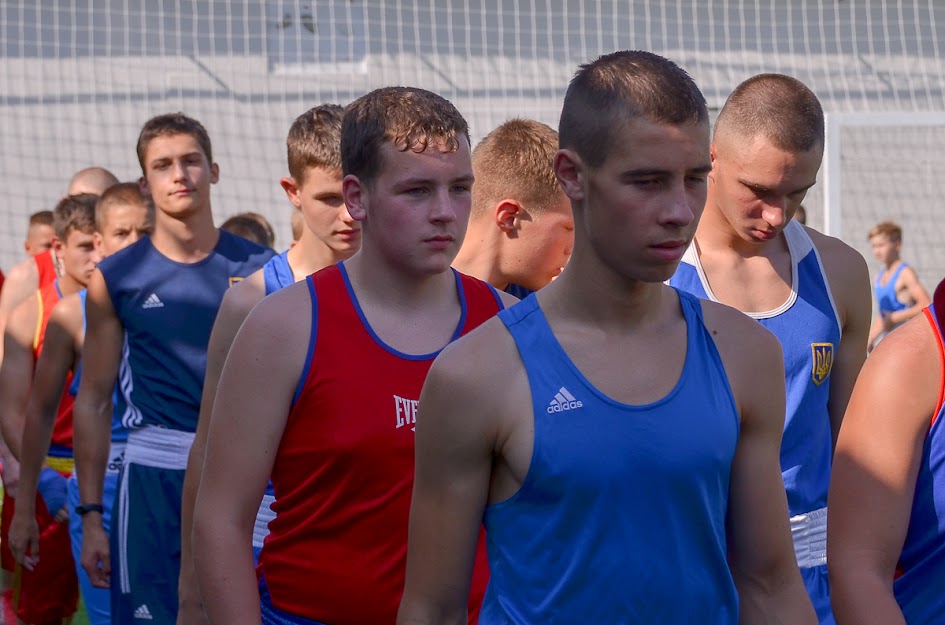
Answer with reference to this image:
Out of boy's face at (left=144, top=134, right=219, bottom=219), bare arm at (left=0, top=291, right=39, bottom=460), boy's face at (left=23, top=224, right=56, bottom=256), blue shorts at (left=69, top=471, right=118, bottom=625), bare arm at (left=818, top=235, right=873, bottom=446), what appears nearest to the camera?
bare arm at (left=818, top=235, right=873, bottom=446)

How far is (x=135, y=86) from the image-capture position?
48.5 feet

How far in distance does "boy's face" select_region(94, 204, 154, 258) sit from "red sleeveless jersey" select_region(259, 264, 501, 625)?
3.72 meters

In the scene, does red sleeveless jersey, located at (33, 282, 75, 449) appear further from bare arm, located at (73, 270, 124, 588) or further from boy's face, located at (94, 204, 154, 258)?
bare arm, located at (73, 270, 124, 588)

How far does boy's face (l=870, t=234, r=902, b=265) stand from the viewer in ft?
45.0

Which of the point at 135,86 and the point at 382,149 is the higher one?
the point at 135,86

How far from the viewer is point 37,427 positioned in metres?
5.65

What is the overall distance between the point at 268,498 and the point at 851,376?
1.68 metres

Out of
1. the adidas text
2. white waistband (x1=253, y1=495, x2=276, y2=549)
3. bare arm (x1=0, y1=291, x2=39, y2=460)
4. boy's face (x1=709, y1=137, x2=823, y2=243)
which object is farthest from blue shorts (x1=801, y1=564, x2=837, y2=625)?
bare arm (x1=0, y1=291, x2=39, y2=460)

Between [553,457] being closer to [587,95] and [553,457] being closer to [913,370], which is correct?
[587,95]

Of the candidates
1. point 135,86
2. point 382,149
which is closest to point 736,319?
point 382,149

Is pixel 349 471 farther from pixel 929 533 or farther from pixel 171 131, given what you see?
pixel 171 131

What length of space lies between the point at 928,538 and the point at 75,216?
5.46m

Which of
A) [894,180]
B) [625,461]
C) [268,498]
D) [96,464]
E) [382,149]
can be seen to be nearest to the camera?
[625,461]

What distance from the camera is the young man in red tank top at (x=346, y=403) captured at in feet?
8.96
